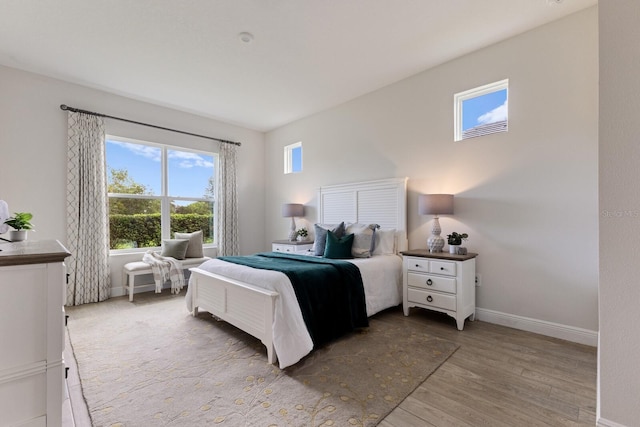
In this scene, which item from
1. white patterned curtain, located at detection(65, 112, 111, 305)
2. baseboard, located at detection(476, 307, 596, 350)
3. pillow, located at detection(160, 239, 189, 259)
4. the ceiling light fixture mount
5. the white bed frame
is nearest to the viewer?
the white bed frame

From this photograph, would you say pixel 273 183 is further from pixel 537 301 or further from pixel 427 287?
pixel 537 301

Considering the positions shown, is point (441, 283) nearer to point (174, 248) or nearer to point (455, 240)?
point (455, 240)

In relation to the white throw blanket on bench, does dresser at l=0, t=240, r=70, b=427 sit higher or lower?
higher

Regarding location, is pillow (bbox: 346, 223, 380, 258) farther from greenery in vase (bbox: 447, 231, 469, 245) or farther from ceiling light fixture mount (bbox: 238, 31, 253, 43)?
ceiling light fixture mount (bbox: 238, 31, 253, 43)

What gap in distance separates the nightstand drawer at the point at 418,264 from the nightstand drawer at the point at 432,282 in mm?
64

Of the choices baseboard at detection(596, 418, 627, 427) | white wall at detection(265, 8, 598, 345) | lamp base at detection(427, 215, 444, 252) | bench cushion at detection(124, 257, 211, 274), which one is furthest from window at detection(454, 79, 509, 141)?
bench cushion at detection(124, 257, 211, 274)

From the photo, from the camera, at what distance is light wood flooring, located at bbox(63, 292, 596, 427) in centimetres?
158

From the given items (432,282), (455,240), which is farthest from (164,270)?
(455,240)

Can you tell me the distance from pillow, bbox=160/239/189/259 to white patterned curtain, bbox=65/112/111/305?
732 millimetres

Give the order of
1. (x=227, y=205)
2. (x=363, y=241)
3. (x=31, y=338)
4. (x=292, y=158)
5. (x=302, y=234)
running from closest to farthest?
(x=31, y=338)
(x=363, y=241)
(x=302, y=234)
(x=227, y=205)
(x=292, y=158)

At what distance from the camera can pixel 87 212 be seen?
3.86 m

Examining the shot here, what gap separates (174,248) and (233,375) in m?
2.98

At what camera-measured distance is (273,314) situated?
2.25m

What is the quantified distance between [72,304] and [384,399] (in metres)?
4.14
